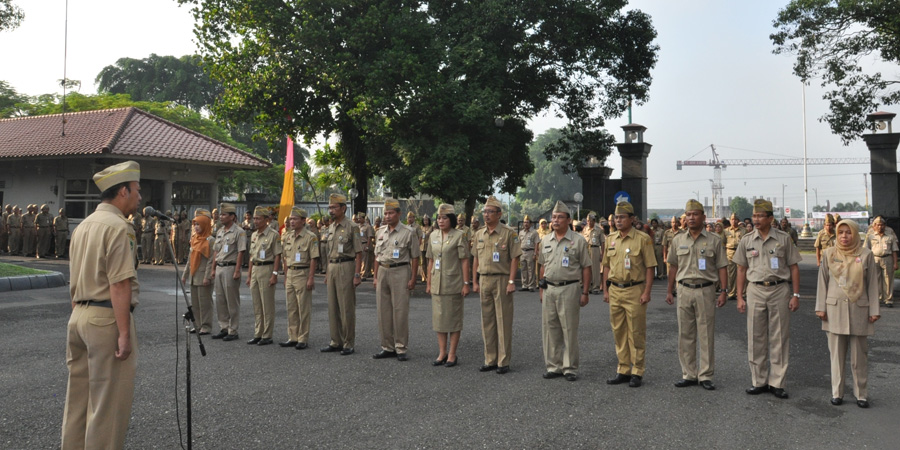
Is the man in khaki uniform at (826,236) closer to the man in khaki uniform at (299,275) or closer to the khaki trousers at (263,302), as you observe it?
the man in khaki uniform at (299,275)

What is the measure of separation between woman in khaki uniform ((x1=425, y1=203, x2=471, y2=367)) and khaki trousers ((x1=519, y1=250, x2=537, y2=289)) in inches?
342

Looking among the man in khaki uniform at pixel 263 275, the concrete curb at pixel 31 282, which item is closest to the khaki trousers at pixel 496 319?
the man in khaki uniform at pixel 263 275

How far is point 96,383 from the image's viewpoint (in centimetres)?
374

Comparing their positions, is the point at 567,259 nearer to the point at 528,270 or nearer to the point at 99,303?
the point at 99,303

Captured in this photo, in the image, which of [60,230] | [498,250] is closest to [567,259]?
[498,250]

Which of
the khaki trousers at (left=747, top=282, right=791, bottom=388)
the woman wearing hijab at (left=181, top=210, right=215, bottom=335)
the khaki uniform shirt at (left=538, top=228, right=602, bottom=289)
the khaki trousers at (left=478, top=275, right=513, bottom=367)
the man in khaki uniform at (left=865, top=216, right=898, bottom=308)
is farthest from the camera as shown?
the man in khaki uniform at (left=865, top=216, right=898, bottom=308)

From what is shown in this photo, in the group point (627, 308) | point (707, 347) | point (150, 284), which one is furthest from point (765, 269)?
point (150, 284)

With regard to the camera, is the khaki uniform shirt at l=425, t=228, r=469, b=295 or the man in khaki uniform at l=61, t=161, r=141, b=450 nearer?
the man in khaki uniform at l=61, t=161, r=141, b=450

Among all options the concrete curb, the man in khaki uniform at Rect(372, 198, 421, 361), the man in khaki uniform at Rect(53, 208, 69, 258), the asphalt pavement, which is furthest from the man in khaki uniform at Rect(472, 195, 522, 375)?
the man in khaki uniform at Rect(53, 208, 69, 258)

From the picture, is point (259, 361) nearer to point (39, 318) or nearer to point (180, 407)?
point (180, 407)

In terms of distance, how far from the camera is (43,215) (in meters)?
22.8

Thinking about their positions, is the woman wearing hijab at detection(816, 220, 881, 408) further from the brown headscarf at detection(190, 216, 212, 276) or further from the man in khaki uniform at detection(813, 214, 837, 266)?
the man in khaki uniform at detection(813, 214, 837, 266)

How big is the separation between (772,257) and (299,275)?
19.0 feet

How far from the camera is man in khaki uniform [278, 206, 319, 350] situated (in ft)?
27.9
